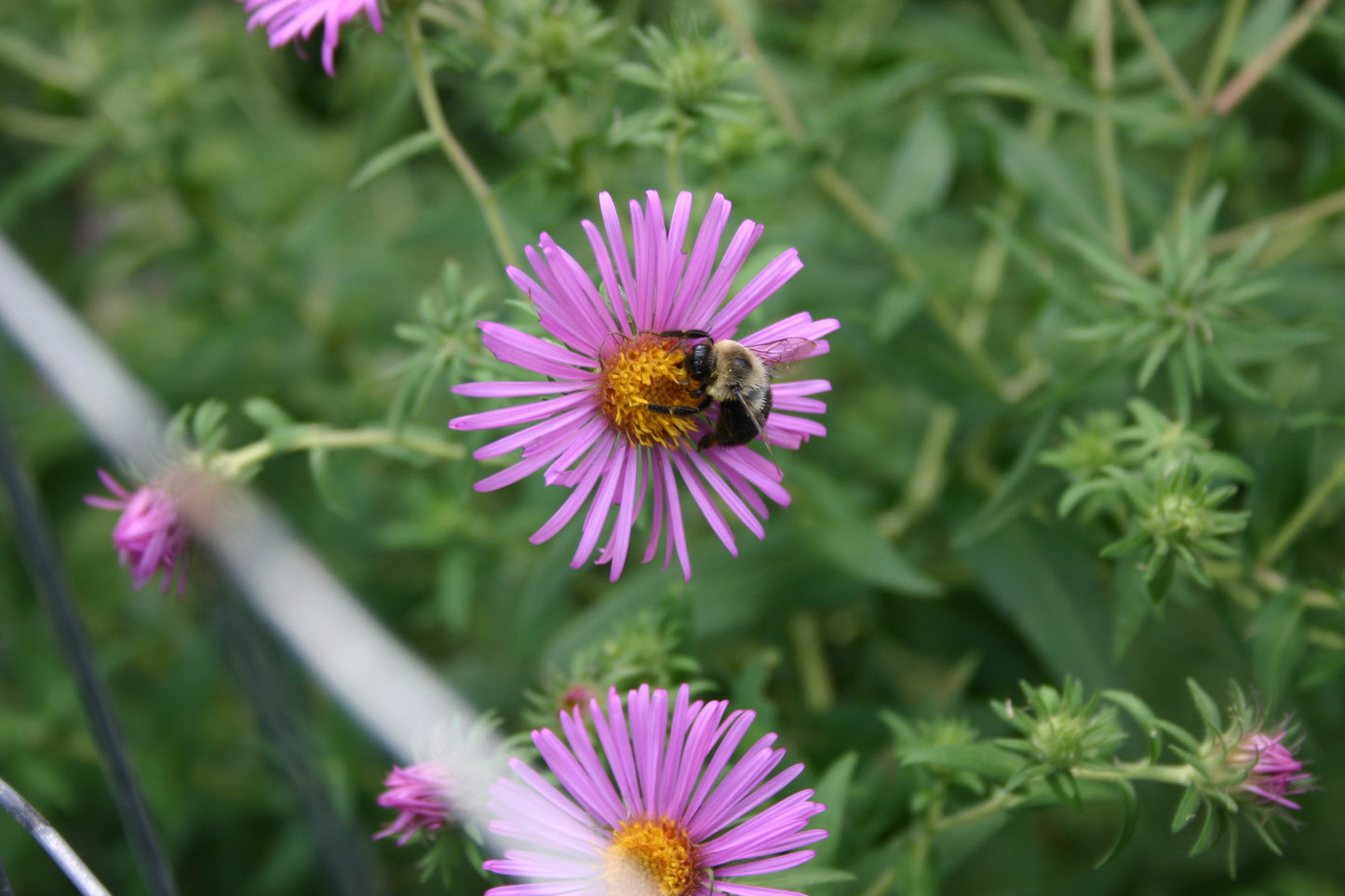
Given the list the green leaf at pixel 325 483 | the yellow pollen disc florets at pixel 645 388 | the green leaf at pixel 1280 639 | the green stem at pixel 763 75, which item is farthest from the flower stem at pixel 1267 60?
the green leaf at pixel 325 483

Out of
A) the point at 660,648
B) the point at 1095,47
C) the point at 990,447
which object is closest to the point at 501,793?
the point at 660,648

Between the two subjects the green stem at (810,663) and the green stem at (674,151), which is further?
the green stem at (810,663)

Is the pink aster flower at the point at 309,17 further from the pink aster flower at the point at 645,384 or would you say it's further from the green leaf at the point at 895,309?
the green leaf at the point at 895,309

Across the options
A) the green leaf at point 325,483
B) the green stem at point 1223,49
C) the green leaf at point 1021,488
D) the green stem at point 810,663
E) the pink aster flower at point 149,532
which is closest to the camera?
the pink aster flower at point 149,532

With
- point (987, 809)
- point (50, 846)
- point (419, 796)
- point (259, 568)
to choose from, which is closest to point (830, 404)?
point (987, 809)

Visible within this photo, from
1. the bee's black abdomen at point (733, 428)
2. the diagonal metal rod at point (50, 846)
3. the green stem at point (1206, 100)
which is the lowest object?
the diagonal metal rod at point (50, 846)

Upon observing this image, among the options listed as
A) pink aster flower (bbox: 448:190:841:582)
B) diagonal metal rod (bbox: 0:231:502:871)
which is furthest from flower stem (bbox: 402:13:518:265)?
diagonal metal rod (bbox: 0:231:502:871)

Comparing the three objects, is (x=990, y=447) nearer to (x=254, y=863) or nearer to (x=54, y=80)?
(x=254, y=863)

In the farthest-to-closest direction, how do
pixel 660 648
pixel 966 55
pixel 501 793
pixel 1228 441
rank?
pixel 966 55
pixel 1228 441
pixel 660 648
pixel 501 793
